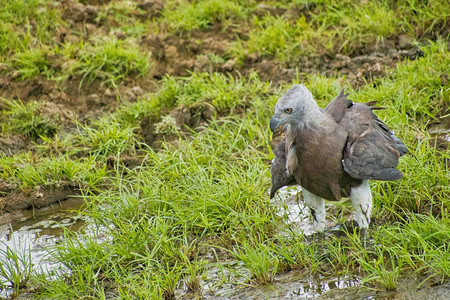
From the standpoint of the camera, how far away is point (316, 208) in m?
4.61

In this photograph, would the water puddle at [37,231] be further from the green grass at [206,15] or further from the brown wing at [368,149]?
the green grass at [206,15]

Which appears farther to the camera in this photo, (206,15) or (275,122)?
(206,15)

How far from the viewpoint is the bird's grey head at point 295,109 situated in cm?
412

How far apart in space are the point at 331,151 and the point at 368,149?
12.0 inches

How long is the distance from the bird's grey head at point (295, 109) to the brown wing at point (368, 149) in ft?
1.20

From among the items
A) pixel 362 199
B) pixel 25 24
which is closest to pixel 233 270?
pixel 362 199

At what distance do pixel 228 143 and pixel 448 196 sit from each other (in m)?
2.31

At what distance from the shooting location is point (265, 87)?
6883mm

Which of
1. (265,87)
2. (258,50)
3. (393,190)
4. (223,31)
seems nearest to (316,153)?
(393,190)

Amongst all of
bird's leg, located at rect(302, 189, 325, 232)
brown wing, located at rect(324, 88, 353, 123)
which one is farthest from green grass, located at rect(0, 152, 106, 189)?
brown wing, located at rect(324, 88, 353, 123)

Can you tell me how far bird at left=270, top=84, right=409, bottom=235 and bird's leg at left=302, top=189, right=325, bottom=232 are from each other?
3cm

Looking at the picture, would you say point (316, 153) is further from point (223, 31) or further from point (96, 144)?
point (223, 31)

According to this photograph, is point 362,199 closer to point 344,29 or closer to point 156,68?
point 344,29

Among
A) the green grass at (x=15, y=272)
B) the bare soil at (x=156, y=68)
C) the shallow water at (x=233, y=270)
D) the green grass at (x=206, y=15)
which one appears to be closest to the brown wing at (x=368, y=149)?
the shallow water at (x=233, y=270)
